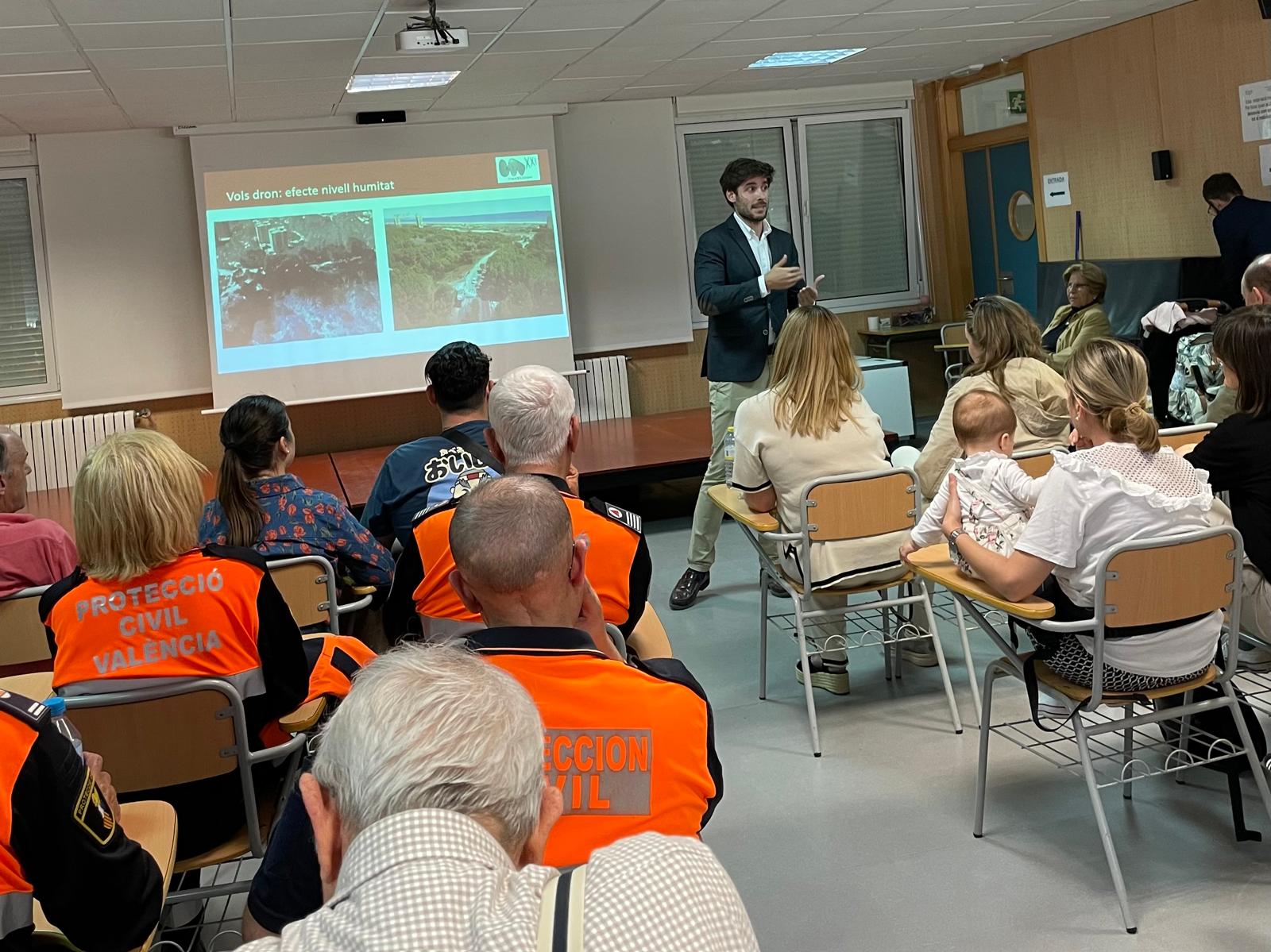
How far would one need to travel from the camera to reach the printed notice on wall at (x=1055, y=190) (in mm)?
8094

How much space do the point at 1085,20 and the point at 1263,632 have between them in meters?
5.22

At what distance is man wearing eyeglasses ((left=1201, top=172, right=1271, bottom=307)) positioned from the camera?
622cm

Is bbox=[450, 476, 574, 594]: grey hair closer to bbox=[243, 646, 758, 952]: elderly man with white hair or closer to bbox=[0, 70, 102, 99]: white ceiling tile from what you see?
bbox=[243, 646, 758, 952]: elderly man with white hair

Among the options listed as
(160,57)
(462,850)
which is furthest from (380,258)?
(462,850)

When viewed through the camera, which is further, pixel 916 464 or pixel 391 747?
pixel 916 464

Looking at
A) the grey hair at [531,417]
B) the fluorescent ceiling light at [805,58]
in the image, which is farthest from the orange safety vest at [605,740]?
the fluorescent ceiling light at [805,58]

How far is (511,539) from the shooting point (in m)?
1.71

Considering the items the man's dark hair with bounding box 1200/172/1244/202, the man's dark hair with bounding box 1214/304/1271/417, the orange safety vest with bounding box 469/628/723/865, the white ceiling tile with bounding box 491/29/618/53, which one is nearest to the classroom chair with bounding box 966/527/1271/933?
the man's dark hair with bounding box 1214/304/1271/417

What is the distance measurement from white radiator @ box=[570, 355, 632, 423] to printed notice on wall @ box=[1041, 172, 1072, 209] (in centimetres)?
315

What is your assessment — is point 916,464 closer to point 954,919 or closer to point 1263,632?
point 1263,632

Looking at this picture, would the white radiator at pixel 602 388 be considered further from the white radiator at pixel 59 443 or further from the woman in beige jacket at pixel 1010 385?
the woman in beige jacket at pixel 1010 385

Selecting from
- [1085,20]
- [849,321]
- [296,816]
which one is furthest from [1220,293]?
[296,816]

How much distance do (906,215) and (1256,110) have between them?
312 centimetres

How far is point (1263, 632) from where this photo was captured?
2.86 m
